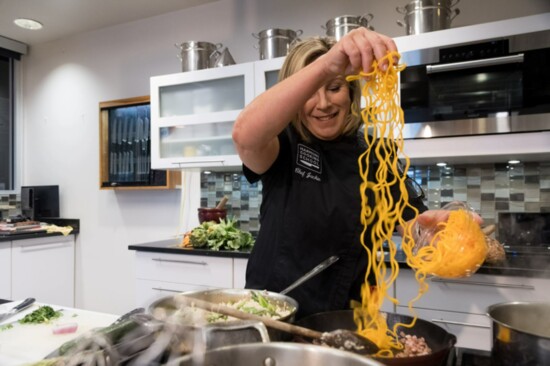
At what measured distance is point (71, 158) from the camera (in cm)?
378

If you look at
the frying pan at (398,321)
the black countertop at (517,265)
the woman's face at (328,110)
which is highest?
the woman's face at (328,110)

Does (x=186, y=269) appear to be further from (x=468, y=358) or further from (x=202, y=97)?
(x=468, y=358)

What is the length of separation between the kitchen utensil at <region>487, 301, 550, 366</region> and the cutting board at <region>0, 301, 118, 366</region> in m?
0.96

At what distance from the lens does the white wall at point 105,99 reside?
3.03m

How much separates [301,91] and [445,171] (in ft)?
6.00

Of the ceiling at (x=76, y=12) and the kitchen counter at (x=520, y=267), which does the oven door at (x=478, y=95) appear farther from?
the ceiling at (x=76, y=12)

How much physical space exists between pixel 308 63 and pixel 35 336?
3.67 ft

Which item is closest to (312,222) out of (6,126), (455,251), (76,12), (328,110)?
(328,110)

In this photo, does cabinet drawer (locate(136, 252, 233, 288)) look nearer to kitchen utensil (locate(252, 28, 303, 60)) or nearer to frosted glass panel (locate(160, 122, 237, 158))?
frosted glass panel (locate(160, 122, 237, 158))

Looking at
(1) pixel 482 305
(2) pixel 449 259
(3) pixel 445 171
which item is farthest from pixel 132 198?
(2) pixel 449 259

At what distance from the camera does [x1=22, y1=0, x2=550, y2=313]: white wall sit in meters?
3.03

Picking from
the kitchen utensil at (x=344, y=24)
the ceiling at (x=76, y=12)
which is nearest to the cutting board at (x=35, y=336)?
the kitchen utensil at (x=344, y=24)

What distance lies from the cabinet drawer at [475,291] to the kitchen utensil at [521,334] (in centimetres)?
104

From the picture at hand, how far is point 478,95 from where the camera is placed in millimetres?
2004
